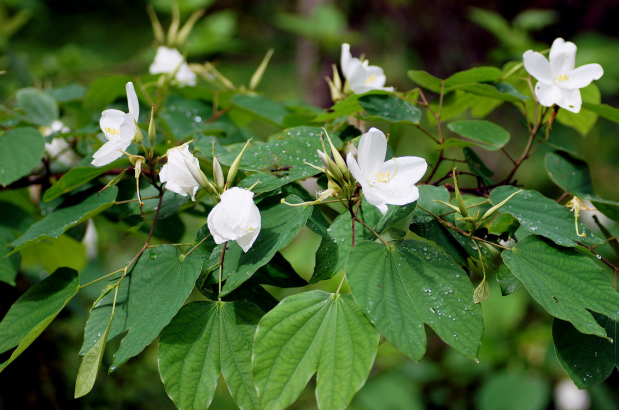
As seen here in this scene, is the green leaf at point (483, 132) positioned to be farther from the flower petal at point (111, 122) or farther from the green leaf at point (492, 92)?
the flower petal at point (111, 122)

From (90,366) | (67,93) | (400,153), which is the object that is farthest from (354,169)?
(400,153)

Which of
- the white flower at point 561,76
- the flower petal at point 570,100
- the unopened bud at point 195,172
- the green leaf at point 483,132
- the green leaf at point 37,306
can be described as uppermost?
the white flower at point 561,76

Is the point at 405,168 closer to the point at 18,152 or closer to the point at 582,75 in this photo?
the point at 582,75

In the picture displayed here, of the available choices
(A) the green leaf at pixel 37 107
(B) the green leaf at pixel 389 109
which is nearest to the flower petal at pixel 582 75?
(B) the green leaf at pixel 389 109

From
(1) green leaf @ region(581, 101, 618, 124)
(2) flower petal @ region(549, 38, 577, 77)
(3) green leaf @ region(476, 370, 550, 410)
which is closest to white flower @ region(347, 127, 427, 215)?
(2) flower petal @ region(549, 38, 577, 77)

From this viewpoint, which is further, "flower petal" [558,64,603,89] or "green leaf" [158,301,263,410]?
"flower petal" [558,64,603,89]

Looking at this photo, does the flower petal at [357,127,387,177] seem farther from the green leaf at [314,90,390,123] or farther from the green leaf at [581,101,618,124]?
the green leaf at [581,101,618,124]
